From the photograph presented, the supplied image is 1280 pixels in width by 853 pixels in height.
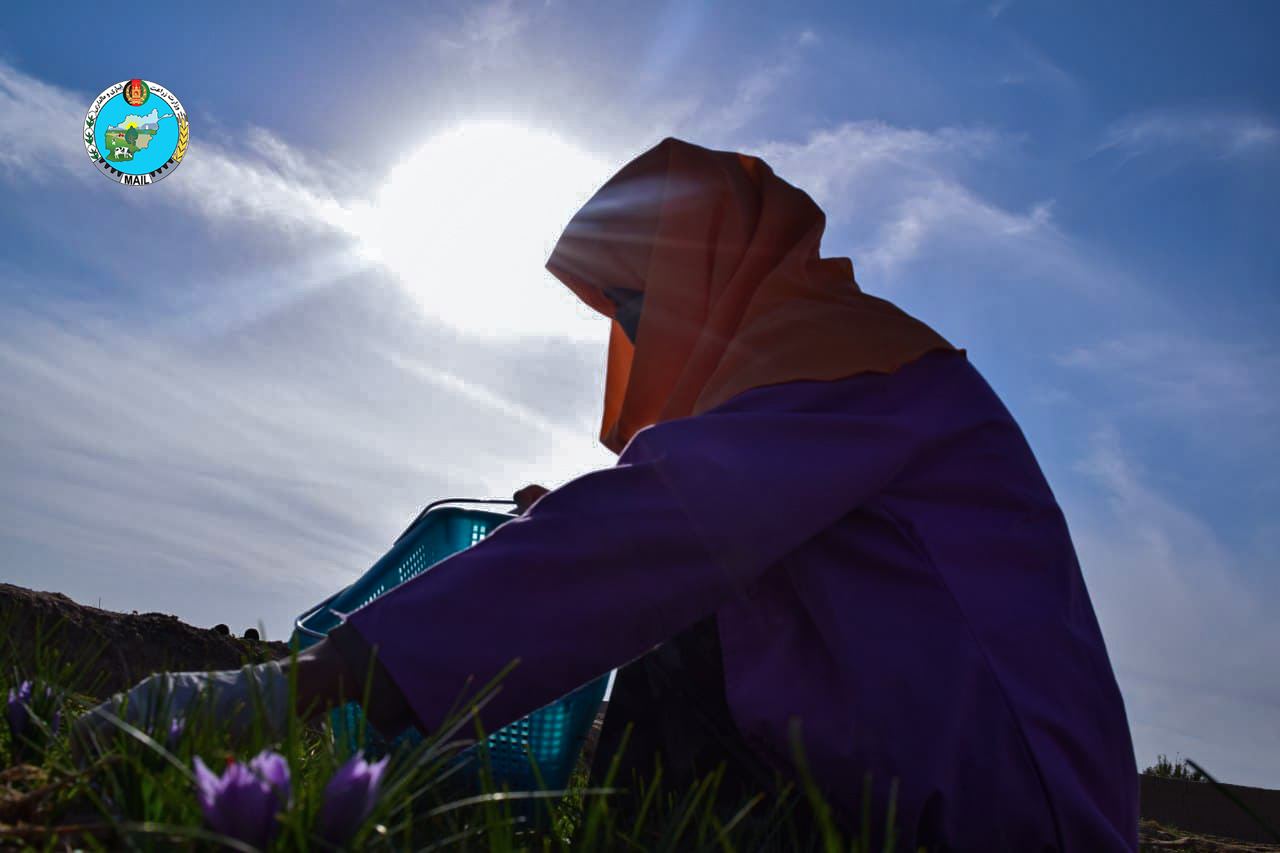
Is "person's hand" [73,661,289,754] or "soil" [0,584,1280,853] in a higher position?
"soil" [0,584,1280,853]

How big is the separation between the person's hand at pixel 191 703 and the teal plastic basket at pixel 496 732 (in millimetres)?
464

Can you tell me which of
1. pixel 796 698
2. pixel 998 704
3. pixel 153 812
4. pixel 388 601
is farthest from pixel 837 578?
pixel 153 812

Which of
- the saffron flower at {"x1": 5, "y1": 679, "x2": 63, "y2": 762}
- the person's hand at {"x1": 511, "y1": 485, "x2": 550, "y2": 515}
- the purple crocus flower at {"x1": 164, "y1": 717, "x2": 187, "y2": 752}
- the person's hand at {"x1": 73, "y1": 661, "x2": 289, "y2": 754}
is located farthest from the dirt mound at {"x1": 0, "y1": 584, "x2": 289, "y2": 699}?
the purple crocus flower at {"x1": 164, "y1": 717, "x2": 187, "y2": 752}

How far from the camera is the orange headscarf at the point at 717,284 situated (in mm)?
1985

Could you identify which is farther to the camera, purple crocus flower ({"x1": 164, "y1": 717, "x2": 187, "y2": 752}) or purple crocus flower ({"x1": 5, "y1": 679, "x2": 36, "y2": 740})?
purple crocus flower ({"x1": 5, "y1": 679, "x2": 36, "y2": 740})

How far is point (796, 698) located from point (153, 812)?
3.75 feet

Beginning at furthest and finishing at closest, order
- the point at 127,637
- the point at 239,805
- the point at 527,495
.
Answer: the point at 127,637, the point at 527,495, the point at 239,805

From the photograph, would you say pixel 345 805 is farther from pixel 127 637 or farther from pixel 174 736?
pixel 127 637

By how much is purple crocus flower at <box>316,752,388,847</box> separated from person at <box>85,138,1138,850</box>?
53 cm

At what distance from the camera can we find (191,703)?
1.30 meters

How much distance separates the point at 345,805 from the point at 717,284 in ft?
5.96

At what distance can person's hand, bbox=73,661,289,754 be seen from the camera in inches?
49.0

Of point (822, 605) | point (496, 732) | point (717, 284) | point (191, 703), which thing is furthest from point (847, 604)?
point (191, 703)

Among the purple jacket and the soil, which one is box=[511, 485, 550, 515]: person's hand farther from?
the soil
